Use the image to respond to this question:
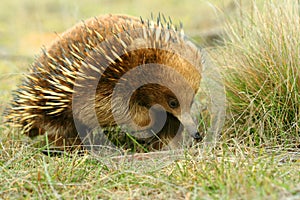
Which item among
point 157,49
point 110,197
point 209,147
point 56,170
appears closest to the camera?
point 110,197

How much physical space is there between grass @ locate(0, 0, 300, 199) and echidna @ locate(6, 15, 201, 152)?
30 centimetres

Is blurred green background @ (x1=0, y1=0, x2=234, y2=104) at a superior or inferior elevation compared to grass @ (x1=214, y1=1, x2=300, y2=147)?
superior

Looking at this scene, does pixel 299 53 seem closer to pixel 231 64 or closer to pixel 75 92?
pixel 231 64

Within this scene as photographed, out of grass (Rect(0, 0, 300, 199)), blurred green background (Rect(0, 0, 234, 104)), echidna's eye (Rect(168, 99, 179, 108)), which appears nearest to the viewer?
grass (Rect(0, 0, 300, 199))

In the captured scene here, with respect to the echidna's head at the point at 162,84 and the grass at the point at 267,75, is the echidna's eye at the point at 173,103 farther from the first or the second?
the grass at the point at 267,75

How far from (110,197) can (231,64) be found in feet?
5.44

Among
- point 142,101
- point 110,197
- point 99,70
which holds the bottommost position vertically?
point 110,197

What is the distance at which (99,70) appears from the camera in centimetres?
321

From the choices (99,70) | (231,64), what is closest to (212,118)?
(231,64)

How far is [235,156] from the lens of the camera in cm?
271

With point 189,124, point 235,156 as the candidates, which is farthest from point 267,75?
point 235,156

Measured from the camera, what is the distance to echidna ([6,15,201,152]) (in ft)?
10.3

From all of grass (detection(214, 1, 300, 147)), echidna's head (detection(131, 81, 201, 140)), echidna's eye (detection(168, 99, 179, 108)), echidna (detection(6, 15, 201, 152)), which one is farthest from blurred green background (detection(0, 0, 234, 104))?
echidna's eye (detection(168, 99, 179, 108))

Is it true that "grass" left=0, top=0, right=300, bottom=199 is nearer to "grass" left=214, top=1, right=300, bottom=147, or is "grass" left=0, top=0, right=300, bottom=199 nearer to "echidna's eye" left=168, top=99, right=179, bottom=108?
"grass" left=214, top=1, right=300, bottom=147
